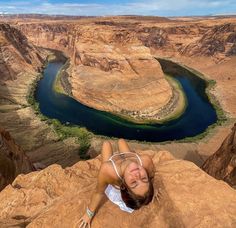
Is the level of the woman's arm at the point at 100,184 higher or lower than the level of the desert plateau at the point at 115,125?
higher

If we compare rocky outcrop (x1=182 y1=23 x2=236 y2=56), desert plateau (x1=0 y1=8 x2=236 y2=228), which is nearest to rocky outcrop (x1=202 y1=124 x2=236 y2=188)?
desert plateau (x1=0 y1=8 x2=236 y2=228)

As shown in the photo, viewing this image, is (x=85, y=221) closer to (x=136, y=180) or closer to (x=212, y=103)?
(x=136, y=180)

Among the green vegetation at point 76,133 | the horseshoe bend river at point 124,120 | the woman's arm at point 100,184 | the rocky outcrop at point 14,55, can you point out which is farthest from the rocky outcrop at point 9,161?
the rocky outcrop at point 14,55

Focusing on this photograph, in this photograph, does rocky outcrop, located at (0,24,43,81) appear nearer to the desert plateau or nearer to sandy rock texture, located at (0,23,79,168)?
sandy rock texture, located at (0,23,79,168)

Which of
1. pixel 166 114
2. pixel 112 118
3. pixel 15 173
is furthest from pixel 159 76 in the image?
pixel 15 173

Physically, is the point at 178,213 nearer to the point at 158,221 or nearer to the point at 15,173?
the point at 158,221

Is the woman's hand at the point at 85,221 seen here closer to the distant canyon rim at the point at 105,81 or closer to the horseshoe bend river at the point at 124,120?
the distant canyon rim at the point at 105,81
